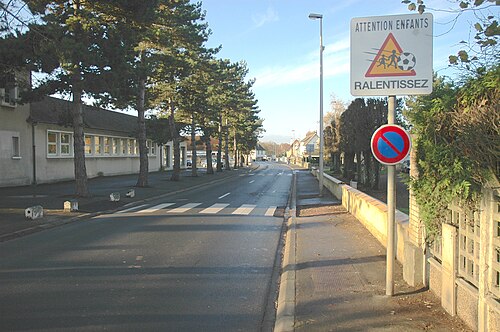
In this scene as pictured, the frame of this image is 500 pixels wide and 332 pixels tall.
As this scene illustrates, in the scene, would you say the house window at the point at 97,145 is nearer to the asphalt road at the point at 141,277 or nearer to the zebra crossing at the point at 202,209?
the zebra crossing at the point at 202,209

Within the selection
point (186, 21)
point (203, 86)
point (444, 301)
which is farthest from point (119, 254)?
point (203, 86)

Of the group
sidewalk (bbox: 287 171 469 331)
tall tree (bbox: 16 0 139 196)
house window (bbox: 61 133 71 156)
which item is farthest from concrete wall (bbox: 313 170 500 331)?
house window (bbox: 61 133 71 156)

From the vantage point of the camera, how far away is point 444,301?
16.6ft

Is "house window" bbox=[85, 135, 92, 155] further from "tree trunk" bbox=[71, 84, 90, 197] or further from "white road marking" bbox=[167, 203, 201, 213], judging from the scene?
"white road marking" bbox=[167, 203, 201, 213]

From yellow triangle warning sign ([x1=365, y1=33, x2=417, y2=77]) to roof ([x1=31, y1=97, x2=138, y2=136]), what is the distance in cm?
1642

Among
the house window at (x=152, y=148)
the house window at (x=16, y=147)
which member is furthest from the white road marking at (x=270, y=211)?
the house window at (x=152, y=148)

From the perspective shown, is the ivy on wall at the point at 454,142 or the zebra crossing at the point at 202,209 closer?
the ivy on wall at the point at 454,142

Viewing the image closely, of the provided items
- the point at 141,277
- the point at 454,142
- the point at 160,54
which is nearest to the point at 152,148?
the point at 160,54

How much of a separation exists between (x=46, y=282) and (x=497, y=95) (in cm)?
633

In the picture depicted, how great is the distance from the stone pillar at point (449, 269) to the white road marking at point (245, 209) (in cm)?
1077

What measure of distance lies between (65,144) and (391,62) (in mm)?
28932

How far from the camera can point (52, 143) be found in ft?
96.4

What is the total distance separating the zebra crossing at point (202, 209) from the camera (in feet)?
51.6

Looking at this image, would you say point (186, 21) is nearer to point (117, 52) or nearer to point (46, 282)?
point (117, 52)
